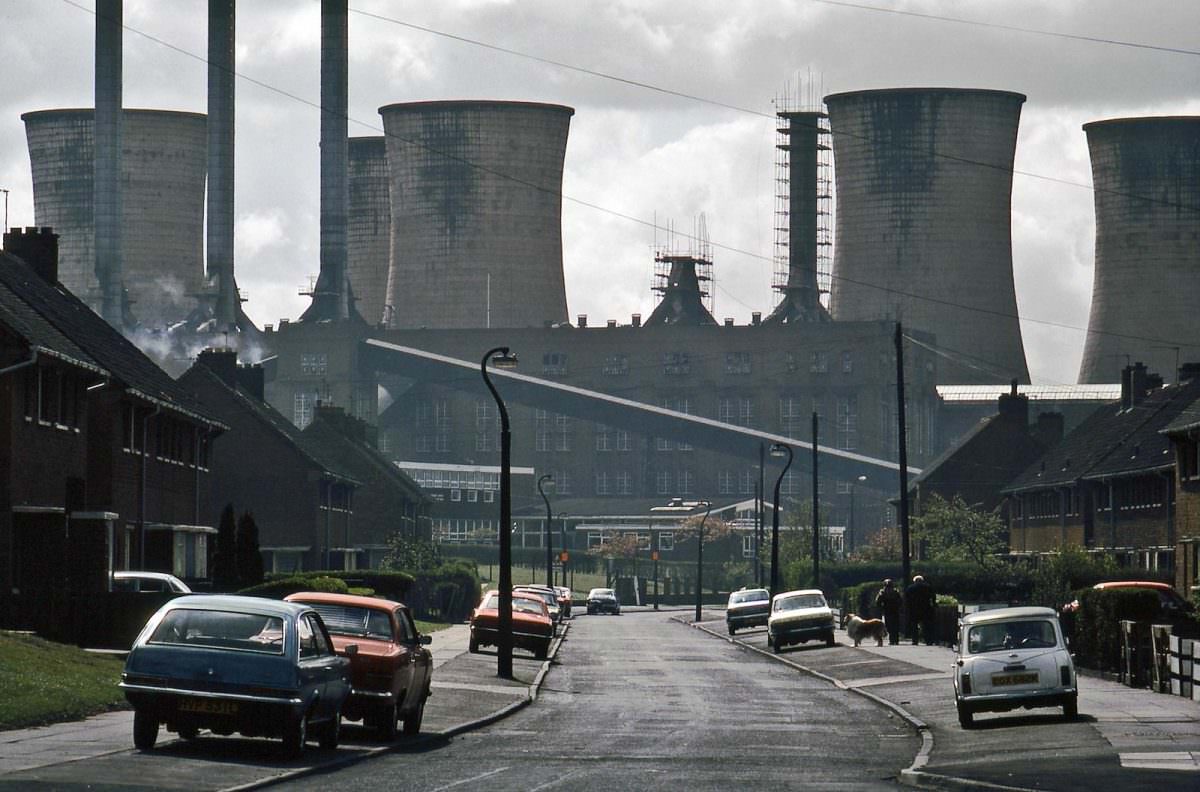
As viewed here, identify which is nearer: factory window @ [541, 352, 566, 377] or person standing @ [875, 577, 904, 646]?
person standing @ [875, 577, 904, 646]

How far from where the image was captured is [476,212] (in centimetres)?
16238

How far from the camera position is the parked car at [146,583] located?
42.3m

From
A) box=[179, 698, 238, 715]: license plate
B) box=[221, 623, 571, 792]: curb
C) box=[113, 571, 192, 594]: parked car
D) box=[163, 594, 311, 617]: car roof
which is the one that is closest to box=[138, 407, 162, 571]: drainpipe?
box=[113, 571, 192, 594]: parked car

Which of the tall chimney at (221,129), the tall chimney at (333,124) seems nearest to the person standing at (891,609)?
the tall chimney at (221,129)

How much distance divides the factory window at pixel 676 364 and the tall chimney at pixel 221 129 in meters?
41.0

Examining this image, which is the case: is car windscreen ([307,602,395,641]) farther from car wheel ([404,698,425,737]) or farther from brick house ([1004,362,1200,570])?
brick house ([1004,362,1200,570])

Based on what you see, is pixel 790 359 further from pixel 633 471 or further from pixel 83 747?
pixel 83 747

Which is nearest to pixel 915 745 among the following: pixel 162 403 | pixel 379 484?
pixel 162 403

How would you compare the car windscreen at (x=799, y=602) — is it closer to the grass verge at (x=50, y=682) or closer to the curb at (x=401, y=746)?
the curb at (x=401, y=746)

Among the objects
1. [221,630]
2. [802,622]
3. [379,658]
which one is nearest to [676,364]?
[802,622]

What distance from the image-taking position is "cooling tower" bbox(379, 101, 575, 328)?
16075cm

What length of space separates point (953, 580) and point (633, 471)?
9724 cm

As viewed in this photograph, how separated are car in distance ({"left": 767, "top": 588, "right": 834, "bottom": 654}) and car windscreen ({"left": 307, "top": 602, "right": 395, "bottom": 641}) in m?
31.5

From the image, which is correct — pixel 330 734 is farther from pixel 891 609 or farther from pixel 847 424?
pixel 847 424
